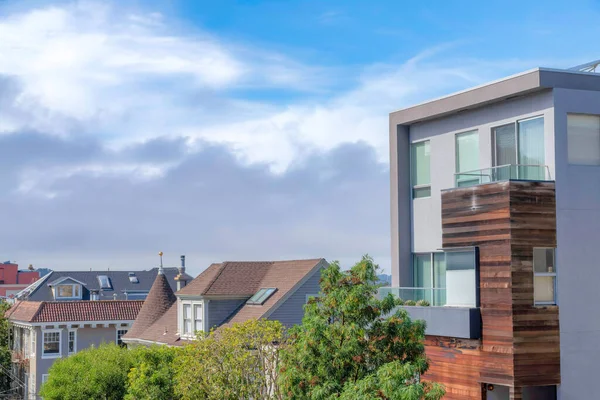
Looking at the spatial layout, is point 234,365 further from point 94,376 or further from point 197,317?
point 197,317

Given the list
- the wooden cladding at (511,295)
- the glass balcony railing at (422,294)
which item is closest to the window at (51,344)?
the glass balcony railing at (422,294)

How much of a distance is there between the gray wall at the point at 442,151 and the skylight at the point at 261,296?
42.8 feet

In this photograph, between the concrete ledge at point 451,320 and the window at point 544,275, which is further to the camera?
the concrete ledge at point 451,320

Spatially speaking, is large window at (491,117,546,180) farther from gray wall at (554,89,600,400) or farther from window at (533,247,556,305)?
window at (533,247,556,305)

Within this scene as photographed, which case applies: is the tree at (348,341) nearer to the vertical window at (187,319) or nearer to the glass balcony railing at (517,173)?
the glass balcony railing at (517,173)

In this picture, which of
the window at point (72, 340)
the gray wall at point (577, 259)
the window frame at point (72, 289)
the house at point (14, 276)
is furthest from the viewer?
the house at point (14, 276)

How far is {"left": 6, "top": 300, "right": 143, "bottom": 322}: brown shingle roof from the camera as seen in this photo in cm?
5259

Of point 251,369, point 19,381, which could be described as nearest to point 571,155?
point 251,369

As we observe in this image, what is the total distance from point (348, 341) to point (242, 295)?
2168 centimetres

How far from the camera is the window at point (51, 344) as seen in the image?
52500 mm

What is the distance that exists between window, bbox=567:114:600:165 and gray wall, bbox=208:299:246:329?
71.9 ft

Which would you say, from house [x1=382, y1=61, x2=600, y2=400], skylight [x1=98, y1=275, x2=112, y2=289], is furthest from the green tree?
skylight [x1=98, y1=275, x2=112, y2=289]

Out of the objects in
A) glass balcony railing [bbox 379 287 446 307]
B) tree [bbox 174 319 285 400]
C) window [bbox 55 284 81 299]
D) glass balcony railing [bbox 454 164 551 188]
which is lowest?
tree [bbox 174 319 285 400]

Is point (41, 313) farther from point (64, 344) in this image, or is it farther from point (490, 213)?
point (490, 213)
